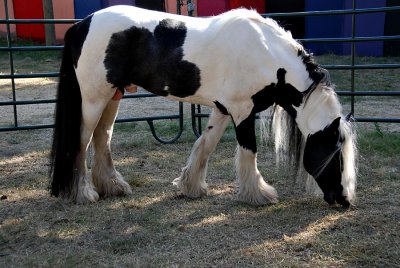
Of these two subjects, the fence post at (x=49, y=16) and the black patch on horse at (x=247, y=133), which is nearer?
the black patch on horse at (x=247, y=133)

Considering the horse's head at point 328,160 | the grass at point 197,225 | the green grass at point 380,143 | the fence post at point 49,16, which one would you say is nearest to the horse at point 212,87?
the horse's head at point 328,160

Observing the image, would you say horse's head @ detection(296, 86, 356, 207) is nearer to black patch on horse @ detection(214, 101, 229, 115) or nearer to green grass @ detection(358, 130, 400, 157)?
black patch on horse @ detection(214, 101, 229, 115)

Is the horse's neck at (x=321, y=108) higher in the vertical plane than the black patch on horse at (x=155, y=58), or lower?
lower

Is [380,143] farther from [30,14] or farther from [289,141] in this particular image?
[30,14]

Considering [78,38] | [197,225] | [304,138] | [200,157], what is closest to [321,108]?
[304,138]

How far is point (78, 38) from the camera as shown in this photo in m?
3.99

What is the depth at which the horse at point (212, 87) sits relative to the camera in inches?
148

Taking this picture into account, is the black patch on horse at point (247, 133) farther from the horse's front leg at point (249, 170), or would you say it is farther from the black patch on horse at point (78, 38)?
the black patch on horse at point (78, 38)

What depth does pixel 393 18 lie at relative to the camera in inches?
489

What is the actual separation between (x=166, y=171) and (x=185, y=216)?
4.02ft

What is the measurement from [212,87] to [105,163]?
1.13m

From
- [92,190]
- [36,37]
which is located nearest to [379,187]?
[92,190]

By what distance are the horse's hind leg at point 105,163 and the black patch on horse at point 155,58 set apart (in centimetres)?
38

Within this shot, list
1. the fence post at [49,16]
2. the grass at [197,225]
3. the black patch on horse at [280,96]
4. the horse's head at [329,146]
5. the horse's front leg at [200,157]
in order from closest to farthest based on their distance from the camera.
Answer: the grass at [197,225]
the horse's head at [329,146]
the black patch on horse at [280,96]
the horse's front leg at [200,157]
the fence post at [49,16]
